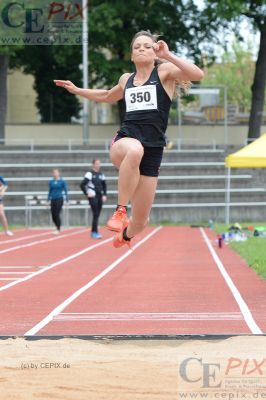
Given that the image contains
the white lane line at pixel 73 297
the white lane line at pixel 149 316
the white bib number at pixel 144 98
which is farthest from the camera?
the white lane line at pixel 149 316

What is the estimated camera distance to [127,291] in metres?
12.3

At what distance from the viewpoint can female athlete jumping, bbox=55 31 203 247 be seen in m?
7.89

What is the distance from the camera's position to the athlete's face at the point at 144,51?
26.2 feet

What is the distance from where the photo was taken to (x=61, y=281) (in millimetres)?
13648

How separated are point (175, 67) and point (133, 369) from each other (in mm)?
2757

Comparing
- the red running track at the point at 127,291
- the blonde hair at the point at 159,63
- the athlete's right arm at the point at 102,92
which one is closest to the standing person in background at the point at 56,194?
the red running track at the point at 127,291

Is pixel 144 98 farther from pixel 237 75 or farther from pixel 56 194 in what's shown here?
pixel 237 75

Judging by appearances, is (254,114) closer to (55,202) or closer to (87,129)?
(87,129)

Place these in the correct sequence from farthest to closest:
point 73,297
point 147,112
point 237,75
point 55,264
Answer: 1. point 237,75
2. point 55,264
3. point 73,297
4. point 147,112

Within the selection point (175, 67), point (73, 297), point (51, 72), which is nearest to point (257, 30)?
point (51, 72)

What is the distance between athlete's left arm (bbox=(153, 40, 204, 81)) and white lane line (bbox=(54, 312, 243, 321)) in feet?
8.67

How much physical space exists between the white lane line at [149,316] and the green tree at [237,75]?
65063 millimetres

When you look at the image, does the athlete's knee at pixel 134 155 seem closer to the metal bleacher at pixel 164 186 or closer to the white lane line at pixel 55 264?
the white lane line at pixel 55 264

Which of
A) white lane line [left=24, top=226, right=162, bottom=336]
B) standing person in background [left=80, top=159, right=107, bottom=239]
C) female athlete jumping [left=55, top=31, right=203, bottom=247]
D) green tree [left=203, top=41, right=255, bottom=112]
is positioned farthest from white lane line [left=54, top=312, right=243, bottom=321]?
green tree [left=203, top=41, right=255, bottom=112]
